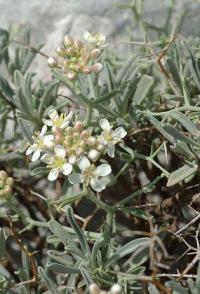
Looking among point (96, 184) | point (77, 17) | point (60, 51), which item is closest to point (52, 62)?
point (60, 51)

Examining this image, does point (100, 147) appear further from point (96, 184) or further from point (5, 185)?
point (5, 185)

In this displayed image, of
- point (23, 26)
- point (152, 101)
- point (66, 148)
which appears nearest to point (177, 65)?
point (152, 101)

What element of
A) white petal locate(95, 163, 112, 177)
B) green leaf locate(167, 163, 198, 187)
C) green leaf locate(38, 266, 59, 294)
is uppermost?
white petal locate(95, 163, 112, 177)

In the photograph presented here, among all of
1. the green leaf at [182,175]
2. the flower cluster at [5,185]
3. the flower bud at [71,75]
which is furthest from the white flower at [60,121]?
the green leaf at [182,175]

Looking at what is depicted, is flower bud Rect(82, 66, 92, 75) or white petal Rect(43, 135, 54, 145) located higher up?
flower bud Rect(82, 66, 92, 75)

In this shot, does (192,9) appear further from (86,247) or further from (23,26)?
(86,247)

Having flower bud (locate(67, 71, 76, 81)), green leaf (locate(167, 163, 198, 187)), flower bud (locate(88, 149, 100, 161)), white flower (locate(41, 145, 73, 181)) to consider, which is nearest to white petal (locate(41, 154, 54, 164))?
white flower (locate(41, 145, 73, 181))

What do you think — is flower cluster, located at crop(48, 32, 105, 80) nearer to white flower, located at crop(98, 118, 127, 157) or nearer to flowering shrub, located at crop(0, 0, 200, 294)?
flowering shrub, located at crop(0, 0, 200, 294)
